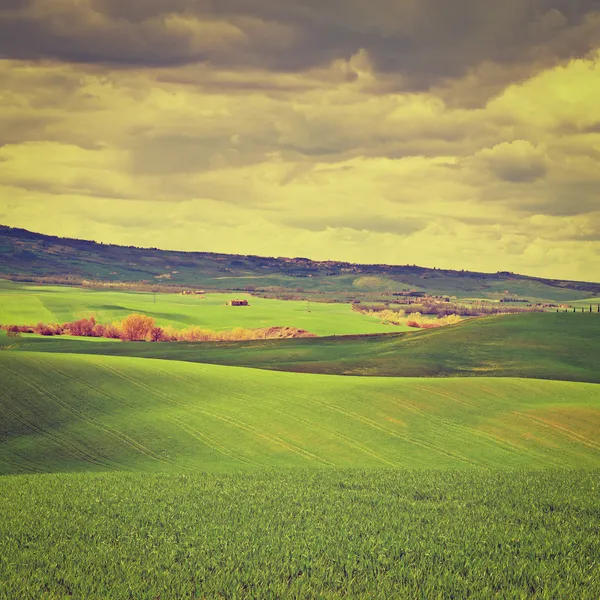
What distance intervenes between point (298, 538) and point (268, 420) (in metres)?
29.8

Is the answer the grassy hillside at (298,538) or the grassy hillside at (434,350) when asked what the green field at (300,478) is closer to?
the grassy hillside at (298,538)

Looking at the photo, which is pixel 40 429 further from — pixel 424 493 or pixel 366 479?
pixel 424 493

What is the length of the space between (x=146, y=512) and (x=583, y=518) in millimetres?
13797

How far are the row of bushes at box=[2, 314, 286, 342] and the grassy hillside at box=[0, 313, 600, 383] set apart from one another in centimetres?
2963

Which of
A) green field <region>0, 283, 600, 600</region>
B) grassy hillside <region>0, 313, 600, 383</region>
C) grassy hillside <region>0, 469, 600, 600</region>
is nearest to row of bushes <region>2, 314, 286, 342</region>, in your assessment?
grassy hillside <region>0, 313, 600, 383</region>

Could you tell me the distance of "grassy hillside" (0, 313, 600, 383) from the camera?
88312 millimetres

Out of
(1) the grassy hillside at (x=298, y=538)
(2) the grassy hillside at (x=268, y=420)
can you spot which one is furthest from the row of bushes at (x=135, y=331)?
(1) the grassy hillside at (x=298, y=538)

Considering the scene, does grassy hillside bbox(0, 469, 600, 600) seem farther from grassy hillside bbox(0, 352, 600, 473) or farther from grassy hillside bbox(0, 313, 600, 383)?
grassy hillside bbox(0, 313, 600, 383)

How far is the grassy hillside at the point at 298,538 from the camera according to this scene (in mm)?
17359

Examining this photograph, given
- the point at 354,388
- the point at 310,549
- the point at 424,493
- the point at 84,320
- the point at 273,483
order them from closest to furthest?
the point at 310,549 → the point at 424,493 → the point at 273,483 → the point at 354,388 → the point at 84,320

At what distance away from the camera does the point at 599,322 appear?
114438 millimetres

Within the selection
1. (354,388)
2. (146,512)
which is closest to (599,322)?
(354,388)

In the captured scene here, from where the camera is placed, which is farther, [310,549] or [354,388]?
[354,388]

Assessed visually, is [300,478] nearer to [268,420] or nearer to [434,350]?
[268,420]
